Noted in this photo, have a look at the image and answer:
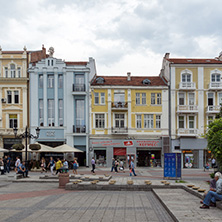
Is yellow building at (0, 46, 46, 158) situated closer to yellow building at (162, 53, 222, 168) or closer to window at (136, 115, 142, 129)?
window at (136, 115, 142, 129)

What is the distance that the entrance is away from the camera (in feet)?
140

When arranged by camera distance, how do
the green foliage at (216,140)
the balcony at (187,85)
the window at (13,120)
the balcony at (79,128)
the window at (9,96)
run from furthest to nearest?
the window at (9,96) < the window at (13,120) < the balcony at (79,128) < the balcony at (187,85) < the green foliage at (216,140)

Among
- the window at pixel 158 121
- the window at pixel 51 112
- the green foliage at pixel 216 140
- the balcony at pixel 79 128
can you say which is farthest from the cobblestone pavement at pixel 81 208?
the window at pixel 158 121

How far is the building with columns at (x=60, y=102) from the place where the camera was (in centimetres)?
4231

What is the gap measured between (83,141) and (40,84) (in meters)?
8.46

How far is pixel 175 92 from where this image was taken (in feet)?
140

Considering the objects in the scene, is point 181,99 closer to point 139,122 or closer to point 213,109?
point 213,109

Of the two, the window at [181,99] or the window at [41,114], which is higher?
the window at [181,99]

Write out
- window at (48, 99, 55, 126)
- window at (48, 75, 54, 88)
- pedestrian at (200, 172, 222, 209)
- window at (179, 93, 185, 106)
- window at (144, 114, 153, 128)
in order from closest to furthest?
pedestrian at (200, 172, 222, 209) → window at (179, 93, 185, 106) → window at (48, 99, 55, 126) → window at (144, 114, 153, 128) → window at (48, 75, 54, 88)

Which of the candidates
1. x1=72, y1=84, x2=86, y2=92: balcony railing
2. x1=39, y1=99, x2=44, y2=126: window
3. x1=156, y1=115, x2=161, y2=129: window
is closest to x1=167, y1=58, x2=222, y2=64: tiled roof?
x1=156, y1=115, x2=161, y2=129: window

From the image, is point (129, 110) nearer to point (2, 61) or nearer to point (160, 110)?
point (160, 110)

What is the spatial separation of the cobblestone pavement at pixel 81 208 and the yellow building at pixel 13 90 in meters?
26.4

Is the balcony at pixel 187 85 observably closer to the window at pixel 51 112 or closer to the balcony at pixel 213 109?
the balcony at pixel 213 109

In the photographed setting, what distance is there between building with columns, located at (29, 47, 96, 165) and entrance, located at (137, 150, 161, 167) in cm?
635
